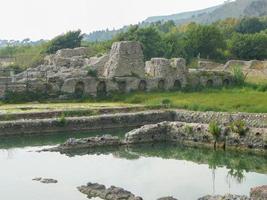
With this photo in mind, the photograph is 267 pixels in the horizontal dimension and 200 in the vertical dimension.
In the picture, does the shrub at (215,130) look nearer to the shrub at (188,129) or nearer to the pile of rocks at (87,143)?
the shrub at (188,129)

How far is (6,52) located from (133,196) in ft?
280

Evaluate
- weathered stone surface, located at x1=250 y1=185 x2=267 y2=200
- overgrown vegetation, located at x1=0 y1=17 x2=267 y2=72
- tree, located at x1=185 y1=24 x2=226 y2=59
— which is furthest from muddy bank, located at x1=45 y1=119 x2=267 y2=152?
tree, located at x1=185 y1=24 x2=226 y2=59

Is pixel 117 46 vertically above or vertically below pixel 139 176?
above

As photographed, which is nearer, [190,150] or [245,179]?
[245,179]

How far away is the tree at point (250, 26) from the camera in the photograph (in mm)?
104812

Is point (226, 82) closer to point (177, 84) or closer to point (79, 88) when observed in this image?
point (177, 84)

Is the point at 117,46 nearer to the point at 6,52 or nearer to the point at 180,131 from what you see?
the point at 180,131

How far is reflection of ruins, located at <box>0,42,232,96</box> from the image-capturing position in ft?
132

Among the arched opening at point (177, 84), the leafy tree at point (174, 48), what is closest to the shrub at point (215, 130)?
the arched opening at point (177, 84)

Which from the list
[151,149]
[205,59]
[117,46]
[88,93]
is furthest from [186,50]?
[151,149]

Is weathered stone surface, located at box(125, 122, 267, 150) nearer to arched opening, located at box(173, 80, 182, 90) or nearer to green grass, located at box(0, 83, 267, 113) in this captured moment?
green grass, located at box(0, 83, 267, 113)

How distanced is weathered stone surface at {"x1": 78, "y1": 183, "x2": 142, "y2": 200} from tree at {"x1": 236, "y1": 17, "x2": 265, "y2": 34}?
88903mm

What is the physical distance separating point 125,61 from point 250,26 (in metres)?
65.7

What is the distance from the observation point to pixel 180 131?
93.5ft
